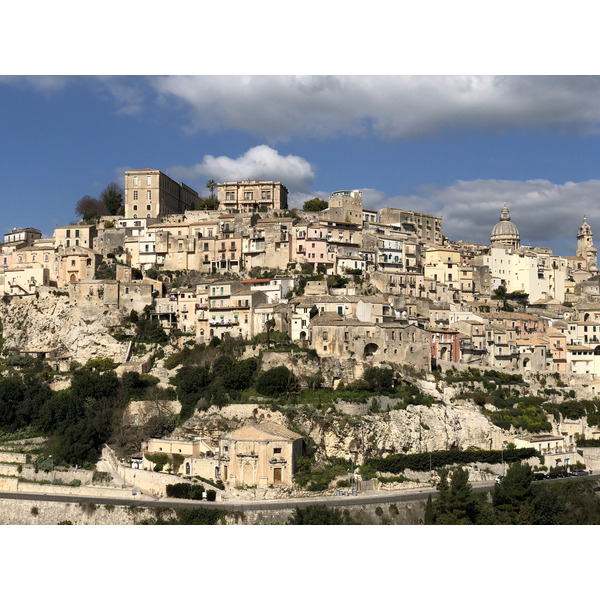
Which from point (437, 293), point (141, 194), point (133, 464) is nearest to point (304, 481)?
point (133, 464)

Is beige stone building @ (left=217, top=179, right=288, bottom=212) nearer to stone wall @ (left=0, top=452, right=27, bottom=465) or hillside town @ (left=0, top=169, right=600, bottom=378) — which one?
hillside town @ (left=0, top=169, right=600, bottom=378)

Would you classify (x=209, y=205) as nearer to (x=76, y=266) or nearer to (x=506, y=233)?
(x=76, y=266)


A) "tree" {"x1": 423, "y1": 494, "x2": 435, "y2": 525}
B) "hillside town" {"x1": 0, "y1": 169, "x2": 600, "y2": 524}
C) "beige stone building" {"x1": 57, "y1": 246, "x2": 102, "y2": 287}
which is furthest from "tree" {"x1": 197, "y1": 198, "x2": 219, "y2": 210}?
"tree" {"x1": 423, "y1": 494, "x2": 435, "y2": 525}

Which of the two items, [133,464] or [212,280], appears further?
[212,280]

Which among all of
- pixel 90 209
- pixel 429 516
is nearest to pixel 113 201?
pixel 90 209

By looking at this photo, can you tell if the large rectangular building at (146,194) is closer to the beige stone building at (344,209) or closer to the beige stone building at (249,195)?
the beige stone building at (249,195)

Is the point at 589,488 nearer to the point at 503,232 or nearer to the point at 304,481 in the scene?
the point at 304,481

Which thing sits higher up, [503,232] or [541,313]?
[503,232]
